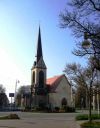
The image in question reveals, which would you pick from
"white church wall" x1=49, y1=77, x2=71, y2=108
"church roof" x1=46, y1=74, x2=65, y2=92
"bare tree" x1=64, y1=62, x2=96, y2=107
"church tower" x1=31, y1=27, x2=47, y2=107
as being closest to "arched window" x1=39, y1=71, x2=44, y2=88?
"church tower" x1=31, y1=27, x2=47, y2=107

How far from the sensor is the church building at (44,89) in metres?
121

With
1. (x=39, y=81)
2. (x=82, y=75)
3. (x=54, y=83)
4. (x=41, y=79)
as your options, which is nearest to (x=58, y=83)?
(x=54, y=83)

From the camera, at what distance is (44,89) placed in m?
124

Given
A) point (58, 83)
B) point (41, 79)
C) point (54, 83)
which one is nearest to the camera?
point (41, 79)

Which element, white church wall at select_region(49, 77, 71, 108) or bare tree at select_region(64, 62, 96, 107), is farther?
white church wall at select_region(49, 77, 71, 108)

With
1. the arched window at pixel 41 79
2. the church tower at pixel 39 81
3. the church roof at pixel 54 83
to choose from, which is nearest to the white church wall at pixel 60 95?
the church roof at pixel 54 83

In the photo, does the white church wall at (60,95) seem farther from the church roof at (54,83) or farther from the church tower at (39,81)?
the church tower at (39,81)

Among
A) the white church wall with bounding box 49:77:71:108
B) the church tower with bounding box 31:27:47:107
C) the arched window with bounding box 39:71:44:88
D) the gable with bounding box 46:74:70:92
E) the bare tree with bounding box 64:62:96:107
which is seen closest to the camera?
the bare tree with bounding box 64:62:96:107

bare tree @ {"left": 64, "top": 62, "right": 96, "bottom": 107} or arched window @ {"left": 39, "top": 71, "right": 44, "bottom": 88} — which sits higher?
arched window @ {"left": 39, "top": 71, "right": 44, "bottom": 88}

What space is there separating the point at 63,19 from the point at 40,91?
103292 mm

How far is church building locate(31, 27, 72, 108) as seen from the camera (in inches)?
4781

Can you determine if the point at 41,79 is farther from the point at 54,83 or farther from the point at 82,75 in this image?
the point at 82,75

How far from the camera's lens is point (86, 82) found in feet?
122

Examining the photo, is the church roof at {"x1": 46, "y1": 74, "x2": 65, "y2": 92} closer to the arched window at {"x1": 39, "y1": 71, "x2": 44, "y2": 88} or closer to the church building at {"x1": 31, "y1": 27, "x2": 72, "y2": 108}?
the church building at {"x1": 31, "y1": 27, "x2": 72, "y2": 108}
